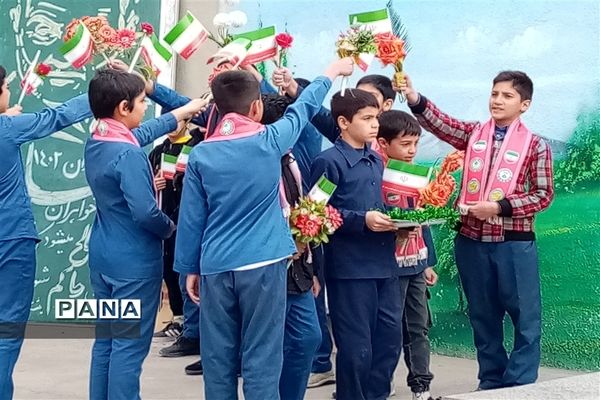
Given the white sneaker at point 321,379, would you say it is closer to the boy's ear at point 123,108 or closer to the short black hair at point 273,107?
the short black hair at point 273,107

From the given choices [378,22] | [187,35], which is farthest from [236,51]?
[378,22]

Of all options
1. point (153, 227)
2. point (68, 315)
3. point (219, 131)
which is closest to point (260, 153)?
point (219, 131)

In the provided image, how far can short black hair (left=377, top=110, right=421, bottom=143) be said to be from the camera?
547 centimetres

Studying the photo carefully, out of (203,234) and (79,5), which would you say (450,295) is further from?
(79,5)

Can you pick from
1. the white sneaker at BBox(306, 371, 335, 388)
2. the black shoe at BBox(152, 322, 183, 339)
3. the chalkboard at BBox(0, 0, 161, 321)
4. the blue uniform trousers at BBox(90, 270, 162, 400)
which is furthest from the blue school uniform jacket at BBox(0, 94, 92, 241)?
the chalkboard at BBox(0, 0, 161, 321)

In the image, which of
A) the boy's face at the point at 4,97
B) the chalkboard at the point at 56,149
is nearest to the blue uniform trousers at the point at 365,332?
the boy's face at the point at 4,97

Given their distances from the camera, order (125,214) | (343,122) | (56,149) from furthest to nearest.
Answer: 1. (56,149)
2. (343,122)
3. (125,214)

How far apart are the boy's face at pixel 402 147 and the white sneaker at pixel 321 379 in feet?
4.35

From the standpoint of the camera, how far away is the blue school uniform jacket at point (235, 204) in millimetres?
4480

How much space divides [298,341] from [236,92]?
1.12 metres

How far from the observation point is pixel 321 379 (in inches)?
240

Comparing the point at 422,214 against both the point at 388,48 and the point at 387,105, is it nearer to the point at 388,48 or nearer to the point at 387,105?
the point at 388,48

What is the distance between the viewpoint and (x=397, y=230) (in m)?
5.13

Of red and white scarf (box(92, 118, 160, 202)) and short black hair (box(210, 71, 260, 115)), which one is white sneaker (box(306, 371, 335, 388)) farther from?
short black hair (box(210, 71, 260, 115))
